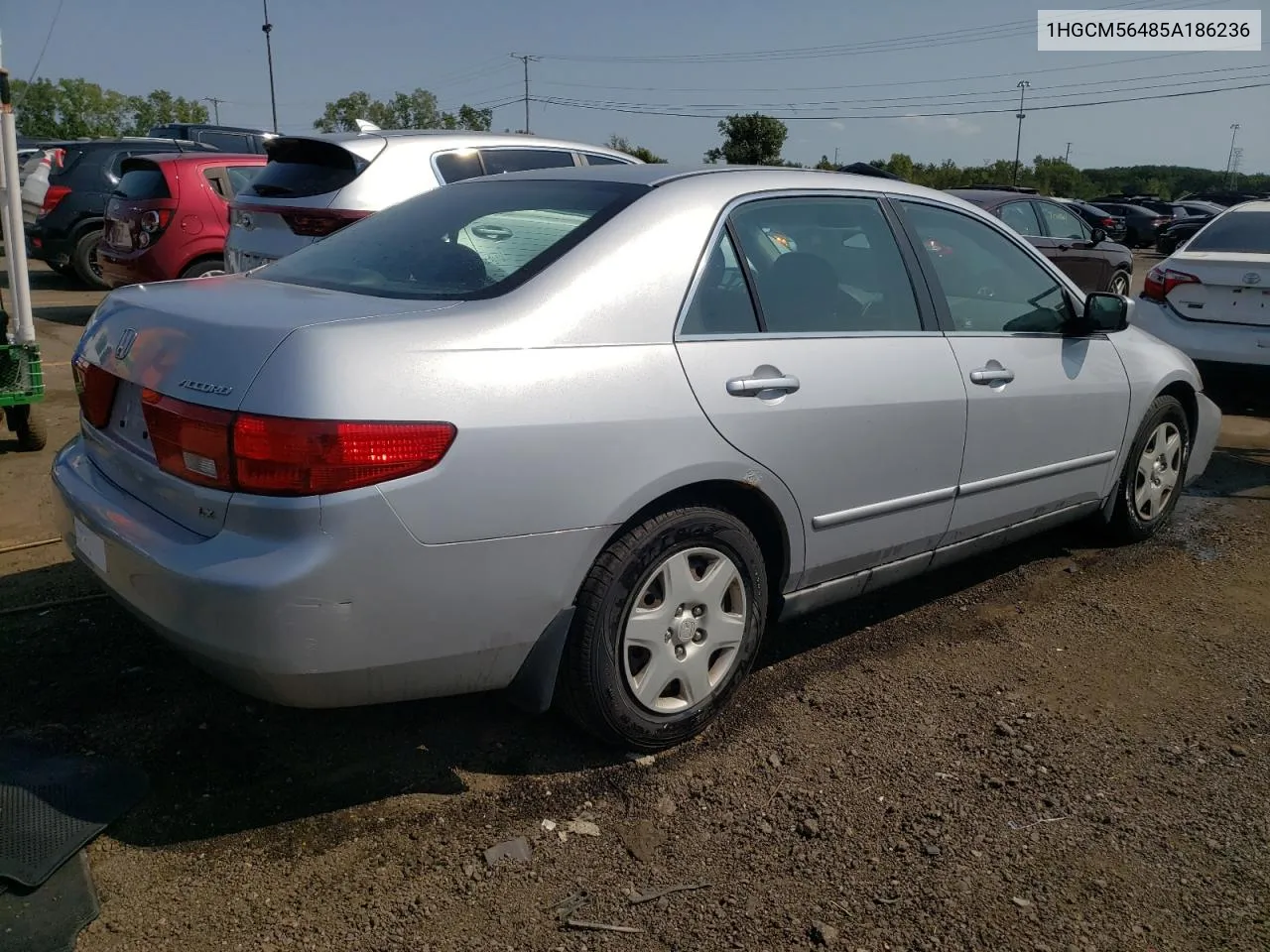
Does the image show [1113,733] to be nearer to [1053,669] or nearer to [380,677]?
[1053,669]

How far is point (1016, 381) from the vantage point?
388 centimetres

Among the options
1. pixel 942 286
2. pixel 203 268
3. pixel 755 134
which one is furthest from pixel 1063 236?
pixel 755 134

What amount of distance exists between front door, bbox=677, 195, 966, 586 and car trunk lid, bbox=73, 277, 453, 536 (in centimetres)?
87

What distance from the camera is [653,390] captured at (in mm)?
2797

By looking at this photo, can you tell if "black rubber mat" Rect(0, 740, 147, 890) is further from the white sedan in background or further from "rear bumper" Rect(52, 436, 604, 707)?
the white sedan in background

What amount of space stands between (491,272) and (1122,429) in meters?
2.95

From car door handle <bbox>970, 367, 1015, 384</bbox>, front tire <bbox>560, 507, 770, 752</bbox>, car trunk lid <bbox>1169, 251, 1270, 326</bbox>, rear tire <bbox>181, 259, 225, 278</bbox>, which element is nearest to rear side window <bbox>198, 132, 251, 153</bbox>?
rear tire <bbox>181, 259, 225, 278</bbox>

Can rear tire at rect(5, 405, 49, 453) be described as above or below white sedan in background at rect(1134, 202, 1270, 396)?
below

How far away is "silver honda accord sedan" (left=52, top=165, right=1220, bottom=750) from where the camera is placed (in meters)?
2.38

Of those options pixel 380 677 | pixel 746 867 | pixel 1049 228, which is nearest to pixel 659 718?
pixel 746 867

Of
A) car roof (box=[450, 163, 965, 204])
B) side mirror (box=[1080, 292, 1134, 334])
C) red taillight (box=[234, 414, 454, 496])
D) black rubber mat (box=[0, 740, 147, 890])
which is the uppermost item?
car roof (box=[450, 163, 965, 204])

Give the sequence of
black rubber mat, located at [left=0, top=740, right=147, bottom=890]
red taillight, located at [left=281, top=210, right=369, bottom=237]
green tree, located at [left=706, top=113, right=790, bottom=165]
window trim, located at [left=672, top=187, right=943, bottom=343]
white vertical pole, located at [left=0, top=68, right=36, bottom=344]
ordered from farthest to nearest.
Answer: green tree, located at [left=706, top=113, right=790, bottom=165] < red taillight, located at [left=281, top=210, right=369, bottom=237] < white vertical pole, located at [left=0, top=68, right=36, bottom=344] < window trim, located at [left=672, top=187, right=943, bottom=343] < black rubber mat, located at [left=0, top=740, right=147, bottom=890]

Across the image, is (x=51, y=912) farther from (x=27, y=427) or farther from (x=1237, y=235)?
(x=1237, y=235)

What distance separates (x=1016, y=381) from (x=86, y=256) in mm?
12287
